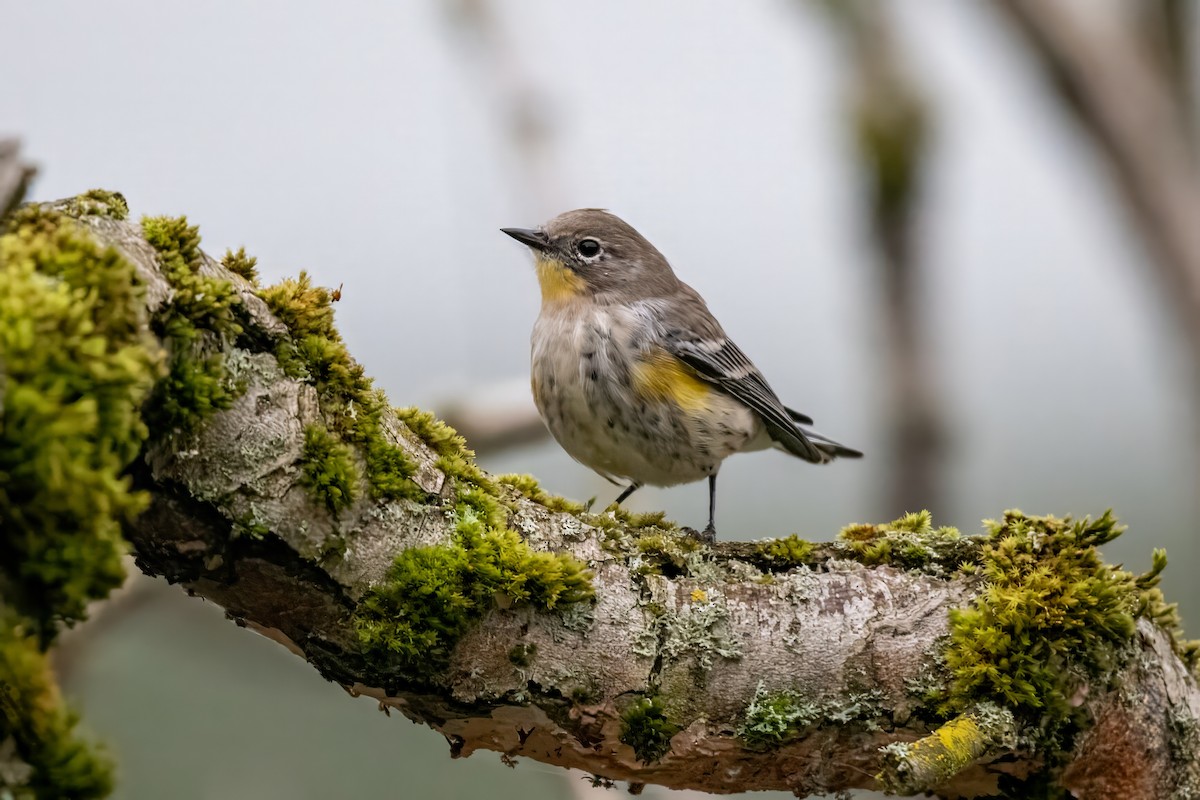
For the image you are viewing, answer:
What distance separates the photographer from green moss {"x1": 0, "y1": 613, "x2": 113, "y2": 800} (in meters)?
1.95

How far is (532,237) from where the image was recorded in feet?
18.3

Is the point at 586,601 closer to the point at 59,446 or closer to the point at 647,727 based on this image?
the point at 647,727

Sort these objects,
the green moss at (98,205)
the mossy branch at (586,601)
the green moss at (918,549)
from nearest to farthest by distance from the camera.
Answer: the green moss at (98,205), the mossy branch at (586,601), the green moss at (918,549)

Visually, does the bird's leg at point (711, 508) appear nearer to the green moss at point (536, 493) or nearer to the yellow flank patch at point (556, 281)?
the yellow flank patch at point (556, 281)

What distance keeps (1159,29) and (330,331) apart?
→ 6751mm

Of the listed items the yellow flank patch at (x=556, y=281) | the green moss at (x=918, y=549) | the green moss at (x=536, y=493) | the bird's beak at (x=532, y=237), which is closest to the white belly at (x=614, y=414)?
the yellow flank patch at (x=556, y=281)

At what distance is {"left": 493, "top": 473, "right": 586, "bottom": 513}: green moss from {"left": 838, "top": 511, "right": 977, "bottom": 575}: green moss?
88cm

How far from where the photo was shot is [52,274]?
84.2 inches

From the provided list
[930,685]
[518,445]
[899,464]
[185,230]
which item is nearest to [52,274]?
[185,230]

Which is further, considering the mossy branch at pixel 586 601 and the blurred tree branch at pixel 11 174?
the mossy branch at pixel 586 601

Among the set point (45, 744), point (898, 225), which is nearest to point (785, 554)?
point (45, 744)

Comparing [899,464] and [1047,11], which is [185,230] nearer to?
[1047,11]

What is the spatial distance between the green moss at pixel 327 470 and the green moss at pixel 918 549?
5.20 feet

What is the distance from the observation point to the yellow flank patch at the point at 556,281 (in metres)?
5.37
